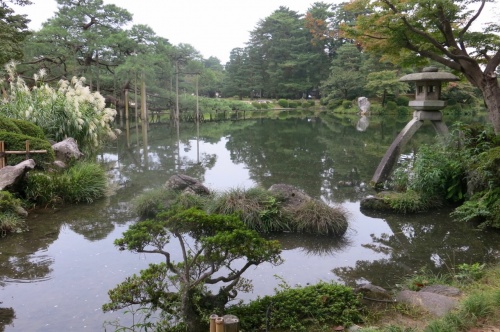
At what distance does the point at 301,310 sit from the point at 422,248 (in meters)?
2.67

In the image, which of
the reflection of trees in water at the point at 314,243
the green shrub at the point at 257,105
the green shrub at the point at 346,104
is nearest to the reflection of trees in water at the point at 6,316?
the reflection of trees in water at the point at 314,243

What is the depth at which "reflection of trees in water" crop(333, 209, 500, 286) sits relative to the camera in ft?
14.9

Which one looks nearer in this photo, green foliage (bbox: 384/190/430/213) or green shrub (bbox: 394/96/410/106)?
green foliage (bbox: 384/190/430/213)

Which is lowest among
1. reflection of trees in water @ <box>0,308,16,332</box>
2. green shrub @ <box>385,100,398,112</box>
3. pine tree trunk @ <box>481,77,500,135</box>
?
reflection of trees in water @ <box>0,308,16,332</box>

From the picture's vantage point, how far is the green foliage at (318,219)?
227 inches

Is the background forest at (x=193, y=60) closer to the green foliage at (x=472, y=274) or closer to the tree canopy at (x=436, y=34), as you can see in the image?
the tree canopy at (x=436, y=34)

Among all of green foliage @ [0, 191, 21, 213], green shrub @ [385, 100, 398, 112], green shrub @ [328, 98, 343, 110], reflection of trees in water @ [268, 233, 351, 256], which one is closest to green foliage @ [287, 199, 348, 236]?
reflection of trees in water @ [268, 233, 351, 256]

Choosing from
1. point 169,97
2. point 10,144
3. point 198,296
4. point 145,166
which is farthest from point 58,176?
point 169,97

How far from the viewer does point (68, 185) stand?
7.30 meters

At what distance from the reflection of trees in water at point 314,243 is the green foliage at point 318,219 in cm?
11

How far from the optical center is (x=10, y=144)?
777cm

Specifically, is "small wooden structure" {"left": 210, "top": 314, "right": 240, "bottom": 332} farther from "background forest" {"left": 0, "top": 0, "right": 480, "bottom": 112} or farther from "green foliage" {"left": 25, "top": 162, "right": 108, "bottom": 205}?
"background forest" {"left": 0, "top": 0, "right": 480, "bottom": 112}

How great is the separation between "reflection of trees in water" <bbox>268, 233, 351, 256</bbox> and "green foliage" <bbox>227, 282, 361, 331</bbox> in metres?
1.73

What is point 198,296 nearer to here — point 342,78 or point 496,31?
point 496,31
